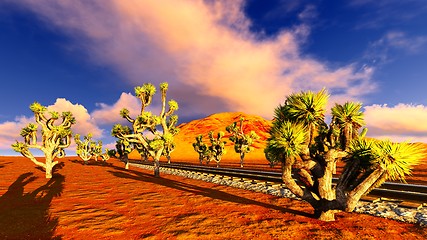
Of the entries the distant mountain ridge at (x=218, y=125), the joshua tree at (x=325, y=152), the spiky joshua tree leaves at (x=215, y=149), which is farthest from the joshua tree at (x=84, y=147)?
the distant mountain ridge at (x=218, y=125)

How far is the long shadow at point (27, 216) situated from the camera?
8094mm

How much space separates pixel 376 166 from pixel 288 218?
12.1 ft

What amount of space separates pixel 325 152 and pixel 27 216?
12.8 meters

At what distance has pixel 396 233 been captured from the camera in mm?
7164

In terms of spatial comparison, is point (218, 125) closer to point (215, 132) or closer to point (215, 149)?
point (215, 132)

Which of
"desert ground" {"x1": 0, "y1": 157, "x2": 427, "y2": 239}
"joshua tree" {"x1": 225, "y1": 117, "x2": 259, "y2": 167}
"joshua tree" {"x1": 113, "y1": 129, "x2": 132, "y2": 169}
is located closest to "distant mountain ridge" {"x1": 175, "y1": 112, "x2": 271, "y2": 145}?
"joshua tree" {"x1": 225, "y1": 117, "x2": 259, "y2": 167}

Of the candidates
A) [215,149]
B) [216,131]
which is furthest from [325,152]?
[216,131]

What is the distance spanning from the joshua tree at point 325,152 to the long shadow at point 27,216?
8451 millimetres

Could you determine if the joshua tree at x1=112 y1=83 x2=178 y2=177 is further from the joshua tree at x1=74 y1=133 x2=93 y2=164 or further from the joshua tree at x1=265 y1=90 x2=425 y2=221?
the joshua tree at x1=74 y1=133 x2=93 y2=164

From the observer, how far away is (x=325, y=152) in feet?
29.8

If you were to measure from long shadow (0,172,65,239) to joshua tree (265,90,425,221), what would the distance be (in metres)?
8.45

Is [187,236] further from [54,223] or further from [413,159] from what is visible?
[413,159]

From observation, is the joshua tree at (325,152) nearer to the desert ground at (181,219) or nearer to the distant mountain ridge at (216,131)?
the desert ground at (181,219)

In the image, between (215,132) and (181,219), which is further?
(215,132)
